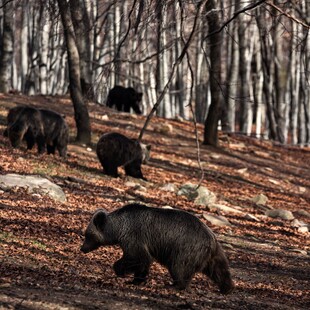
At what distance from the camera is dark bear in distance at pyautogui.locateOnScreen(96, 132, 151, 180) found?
16984mm

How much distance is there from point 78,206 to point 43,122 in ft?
18.0

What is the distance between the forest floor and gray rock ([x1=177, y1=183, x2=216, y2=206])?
0.64 feet

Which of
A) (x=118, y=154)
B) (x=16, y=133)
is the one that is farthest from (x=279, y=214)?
(x=16, y=133)

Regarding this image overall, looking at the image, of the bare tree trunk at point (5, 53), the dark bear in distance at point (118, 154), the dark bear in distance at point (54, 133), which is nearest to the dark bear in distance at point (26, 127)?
the dark bear in distance at point (54, 133)

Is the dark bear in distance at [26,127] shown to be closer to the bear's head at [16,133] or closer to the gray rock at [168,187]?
the bear's head at [16,133]

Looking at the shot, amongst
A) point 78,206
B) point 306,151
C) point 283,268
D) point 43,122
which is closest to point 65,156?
point 43,122

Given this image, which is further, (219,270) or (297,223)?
(297,223)

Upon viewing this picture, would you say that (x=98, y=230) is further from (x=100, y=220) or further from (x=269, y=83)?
(x=269, y=83)

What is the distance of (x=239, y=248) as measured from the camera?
12.3 m

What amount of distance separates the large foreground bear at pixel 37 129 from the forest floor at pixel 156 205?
40 cm

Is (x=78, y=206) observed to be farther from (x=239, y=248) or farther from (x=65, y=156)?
(x=65, y=156)

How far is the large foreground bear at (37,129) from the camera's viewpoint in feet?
57.6

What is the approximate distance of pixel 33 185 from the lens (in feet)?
43.5

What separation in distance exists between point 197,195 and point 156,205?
5.75ft
